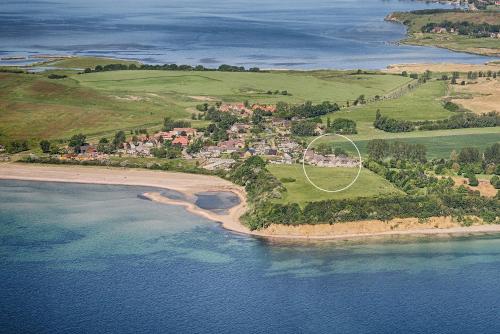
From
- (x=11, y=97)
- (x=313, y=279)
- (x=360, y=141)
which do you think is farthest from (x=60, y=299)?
(x=11, y=97)

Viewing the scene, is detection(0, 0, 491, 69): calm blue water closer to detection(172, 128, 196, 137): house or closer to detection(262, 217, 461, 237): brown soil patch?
detection(172, 128, 196, 137): house

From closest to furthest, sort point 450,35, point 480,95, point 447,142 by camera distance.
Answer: point 447,142, point 480,95, point 450,35

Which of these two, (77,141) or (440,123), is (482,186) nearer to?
(440,123)

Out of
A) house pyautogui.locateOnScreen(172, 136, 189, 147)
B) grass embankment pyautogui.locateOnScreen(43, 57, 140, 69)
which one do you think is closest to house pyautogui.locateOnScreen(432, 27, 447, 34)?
grass embankment pyautogui.locateOnScreen(43, 57, 140, 69)

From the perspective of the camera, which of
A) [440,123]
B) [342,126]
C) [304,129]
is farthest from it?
[440,123]

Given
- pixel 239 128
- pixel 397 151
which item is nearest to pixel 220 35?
pixel 239 128

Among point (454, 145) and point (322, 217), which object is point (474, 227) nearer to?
point (322, 217)
